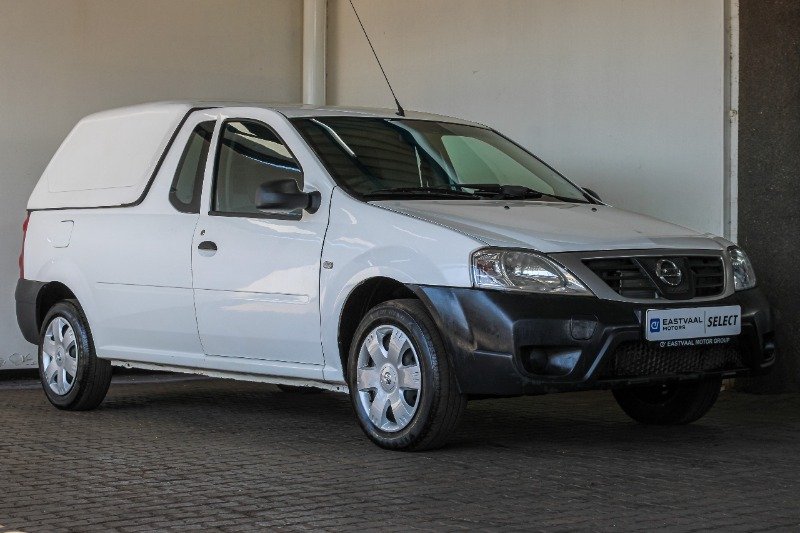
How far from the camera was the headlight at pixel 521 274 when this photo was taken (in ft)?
20.4

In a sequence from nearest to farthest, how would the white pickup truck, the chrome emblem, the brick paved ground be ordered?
the brick paved ground
the white pickup truck
the chrome emblem

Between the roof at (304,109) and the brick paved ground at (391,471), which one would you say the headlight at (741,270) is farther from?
the roof at (304,109)

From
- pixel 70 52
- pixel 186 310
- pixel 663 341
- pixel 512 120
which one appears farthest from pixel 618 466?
pixel 70 52

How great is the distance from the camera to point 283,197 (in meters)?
6.91

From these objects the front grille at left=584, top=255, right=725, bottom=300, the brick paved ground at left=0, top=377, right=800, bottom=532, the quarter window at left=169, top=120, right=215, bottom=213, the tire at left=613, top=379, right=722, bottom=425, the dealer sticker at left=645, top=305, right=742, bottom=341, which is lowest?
the brick paved ground at left=0, top=377, right=800, bottom=532

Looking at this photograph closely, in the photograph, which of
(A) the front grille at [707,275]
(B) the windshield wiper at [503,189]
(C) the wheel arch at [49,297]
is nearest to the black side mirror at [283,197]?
(B) the windshield wiper at [503,189]

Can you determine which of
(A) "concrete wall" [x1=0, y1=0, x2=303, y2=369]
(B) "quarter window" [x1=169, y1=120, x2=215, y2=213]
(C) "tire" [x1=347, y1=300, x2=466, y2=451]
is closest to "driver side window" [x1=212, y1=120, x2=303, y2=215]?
(B) "quarter window" [x1=169, y1=120, x2=215, y2=213]

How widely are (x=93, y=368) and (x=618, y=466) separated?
3603mm

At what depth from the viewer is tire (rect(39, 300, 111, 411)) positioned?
8398 millimetres

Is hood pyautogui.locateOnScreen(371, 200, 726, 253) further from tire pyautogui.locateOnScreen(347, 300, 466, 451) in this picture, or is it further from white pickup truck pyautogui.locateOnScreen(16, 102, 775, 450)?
tire pyautogui.locateOnScreen(347, 300, 466, 451)

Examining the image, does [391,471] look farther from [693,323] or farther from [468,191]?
[468,191]

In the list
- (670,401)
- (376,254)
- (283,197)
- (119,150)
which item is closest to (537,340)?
(376,254)

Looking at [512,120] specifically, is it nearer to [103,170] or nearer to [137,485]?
[103,170]

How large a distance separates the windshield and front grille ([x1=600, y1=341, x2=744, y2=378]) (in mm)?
1315
